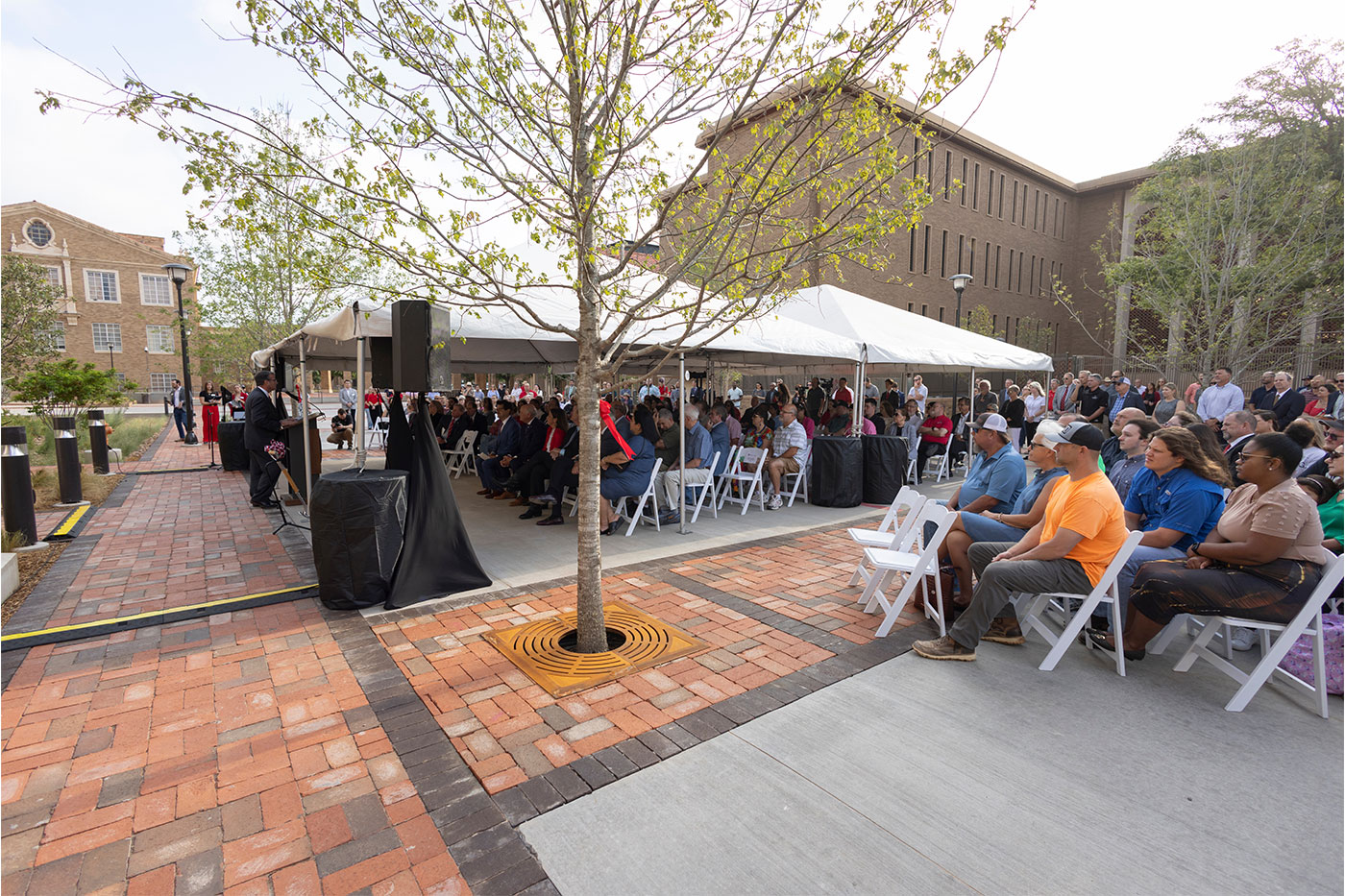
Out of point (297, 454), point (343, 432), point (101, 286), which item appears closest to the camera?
point (297, 454)

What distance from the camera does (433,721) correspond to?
2.93 metres

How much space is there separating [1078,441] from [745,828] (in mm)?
2733

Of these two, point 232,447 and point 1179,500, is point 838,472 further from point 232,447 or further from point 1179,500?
point 232,447

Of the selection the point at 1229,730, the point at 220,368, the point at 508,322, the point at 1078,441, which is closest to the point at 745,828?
the point at 1229,730

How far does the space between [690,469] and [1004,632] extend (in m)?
4.08

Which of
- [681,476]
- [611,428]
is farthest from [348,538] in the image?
[681,476]

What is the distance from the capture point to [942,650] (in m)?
3.66

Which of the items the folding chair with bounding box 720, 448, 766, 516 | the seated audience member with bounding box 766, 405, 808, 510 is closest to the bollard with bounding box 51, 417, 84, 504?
the folding chair with bounding box 720, 448, 766, 516

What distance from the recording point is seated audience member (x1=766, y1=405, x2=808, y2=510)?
824 centimetres

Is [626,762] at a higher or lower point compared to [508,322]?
lower

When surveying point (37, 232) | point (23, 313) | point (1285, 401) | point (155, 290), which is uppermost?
point (37, 232)

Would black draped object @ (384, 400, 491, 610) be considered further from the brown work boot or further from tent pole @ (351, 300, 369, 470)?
the brown work boot

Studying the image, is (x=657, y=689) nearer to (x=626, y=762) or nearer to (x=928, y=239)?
(x=626, y=762)

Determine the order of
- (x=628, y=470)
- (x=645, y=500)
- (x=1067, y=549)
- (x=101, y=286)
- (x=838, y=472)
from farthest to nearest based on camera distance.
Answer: (x=101, y=286) → (x=838, y=472) → (x=645, y=500) → (x=628, y=470) → (x=1067, y=549)
